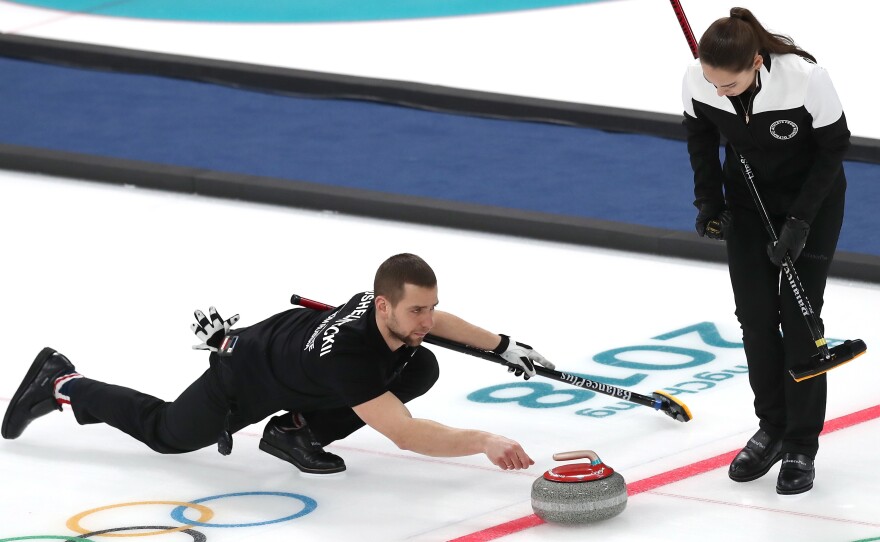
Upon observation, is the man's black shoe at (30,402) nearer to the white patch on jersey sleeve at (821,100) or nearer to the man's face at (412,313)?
the man's face at (412,313)

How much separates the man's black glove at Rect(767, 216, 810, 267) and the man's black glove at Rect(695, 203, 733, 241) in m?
0.20

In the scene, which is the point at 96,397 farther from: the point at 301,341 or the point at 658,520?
the point at 658,520

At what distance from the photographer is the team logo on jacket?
16.2 feet

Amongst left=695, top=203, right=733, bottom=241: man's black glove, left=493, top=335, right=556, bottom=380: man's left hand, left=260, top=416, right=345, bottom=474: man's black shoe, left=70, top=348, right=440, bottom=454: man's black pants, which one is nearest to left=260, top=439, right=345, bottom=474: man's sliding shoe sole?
left=260, top=416, right=345, bottom=474: man's black shoe

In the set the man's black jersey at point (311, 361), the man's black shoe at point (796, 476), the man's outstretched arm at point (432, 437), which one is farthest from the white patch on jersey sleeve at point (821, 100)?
the man's black jersey at point (311, 361)

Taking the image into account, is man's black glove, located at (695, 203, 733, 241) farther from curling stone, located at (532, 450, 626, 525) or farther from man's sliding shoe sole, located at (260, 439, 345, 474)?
man's sliding shoe sole, located at (260, 439, 345, 474)

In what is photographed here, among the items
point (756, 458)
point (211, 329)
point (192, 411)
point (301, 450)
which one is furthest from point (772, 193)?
point (192, 411)

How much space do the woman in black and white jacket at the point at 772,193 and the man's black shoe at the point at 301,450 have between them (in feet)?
3.86

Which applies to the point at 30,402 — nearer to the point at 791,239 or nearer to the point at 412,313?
the point at 412,313

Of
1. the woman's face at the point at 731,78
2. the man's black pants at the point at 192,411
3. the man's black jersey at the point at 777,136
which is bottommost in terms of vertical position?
the man's black pants at the point at 192,411

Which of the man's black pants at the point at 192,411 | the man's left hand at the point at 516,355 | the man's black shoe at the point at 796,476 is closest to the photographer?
the man's black shoe at the point at 796,476

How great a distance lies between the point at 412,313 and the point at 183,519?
88cm

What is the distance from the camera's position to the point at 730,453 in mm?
5586

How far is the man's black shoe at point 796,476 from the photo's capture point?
17.0ft
